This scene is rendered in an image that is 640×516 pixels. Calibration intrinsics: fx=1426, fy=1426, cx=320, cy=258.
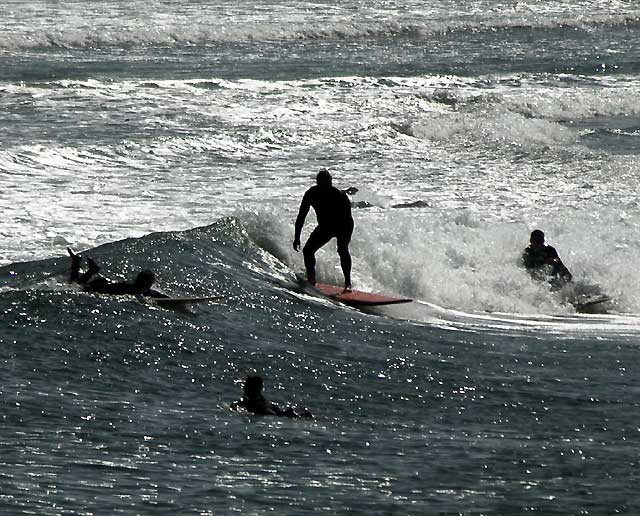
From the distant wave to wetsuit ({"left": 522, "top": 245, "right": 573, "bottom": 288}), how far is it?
30.6 m

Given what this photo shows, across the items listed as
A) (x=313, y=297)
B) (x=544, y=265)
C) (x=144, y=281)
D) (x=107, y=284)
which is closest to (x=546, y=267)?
(x=544, y=265)

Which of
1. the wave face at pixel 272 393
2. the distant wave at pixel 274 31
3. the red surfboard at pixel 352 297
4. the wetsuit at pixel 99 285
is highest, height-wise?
the distant wave at pixel 274 31

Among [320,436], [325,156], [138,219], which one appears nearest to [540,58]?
[325,156]

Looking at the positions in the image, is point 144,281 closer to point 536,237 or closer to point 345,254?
point 345,254

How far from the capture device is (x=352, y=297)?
17234mm

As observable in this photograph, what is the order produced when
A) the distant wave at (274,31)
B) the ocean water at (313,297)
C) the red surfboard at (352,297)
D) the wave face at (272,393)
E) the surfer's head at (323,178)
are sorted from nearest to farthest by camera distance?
1. the wave face at (272,393)
2. the ocean water at (313,297)
3. the red surfboard at (352,297)
4. the surfer's head at (323,178)
5. the distant wave at (274,31)

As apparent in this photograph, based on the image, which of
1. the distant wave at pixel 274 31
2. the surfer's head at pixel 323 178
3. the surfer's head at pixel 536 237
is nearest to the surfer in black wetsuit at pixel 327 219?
the surfer's head at pixel 323 178

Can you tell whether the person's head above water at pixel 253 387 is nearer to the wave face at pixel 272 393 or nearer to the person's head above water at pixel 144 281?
the wave face at pixel 272 393

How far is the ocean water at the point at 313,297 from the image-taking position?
10.1 m

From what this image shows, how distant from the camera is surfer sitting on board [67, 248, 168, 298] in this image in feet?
47.8

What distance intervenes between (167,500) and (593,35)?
52919 millimetres

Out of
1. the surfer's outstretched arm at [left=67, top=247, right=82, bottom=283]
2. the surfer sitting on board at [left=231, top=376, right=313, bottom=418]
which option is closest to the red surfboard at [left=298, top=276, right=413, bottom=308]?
the surfer's outstretched arm at [left=67, top=247, right=82, bottom=283]

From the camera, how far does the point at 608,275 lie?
67.6 ft

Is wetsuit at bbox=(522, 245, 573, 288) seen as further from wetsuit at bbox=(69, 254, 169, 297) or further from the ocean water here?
wetsuit at bbox=(69, 254, 169, 297)
